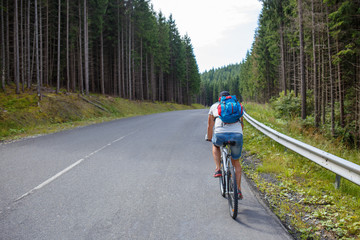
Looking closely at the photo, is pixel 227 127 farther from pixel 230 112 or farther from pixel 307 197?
pixel 307 197

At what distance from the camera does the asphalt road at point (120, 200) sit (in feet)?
11.2

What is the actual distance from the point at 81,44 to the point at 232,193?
1442 inches

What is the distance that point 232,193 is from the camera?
3926 mm

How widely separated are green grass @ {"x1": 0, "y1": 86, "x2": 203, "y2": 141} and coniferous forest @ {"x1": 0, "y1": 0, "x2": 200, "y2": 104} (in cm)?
153

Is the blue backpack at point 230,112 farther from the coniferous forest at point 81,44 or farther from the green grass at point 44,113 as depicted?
the coniferous forest at point 81,44

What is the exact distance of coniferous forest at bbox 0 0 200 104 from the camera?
2514cm

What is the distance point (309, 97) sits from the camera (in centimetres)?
2166

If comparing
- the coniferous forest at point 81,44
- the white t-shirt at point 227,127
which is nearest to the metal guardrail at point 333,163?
the white t-shirt at point 227,127

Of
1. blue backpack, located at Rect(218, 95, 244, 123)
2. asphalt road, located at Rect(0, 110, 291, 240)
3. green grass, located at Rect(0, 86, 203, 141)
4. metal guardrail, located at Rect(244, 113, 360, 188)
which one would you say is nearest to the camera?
asphalt road, located at Rect(0, 110, 291, 240)

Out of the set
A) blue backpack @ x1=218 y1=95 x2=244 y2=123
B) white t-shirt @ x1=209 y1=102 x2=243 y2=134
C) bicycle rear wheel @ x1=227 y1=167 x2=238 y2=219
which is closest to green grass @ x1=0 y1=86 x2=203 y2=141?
white t-shirt @ x1=209 y1=102 x2=243 y2=134

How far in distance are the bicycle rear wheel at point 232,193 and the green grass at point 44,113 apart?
39.8 feet

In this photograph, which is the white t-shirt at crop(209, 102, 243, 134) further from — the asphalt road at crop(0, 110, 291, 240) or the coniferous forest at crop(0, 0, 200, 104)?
the coniferous forest at crop(0, 0, 200, 104)

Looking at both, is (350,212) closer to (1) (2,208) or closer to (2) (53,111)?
(1) (2,208)

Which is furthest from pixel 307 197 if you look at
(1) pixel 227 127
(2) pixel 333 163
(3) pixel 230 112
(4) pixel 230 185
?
(3) pixel 230 112
